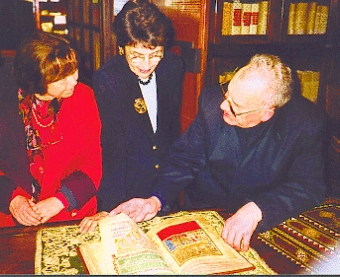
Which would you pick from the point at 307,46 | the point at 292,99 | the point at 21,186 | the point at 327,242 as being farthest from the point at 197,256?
the point at 307,46

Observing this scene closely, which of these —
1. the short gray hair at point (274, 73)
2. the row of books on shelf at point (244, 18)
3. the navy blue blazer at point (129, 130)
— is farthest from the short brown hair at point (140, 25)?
the row of books on shelf at point (244, 18)

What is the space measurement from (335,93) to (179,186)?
1.42 m

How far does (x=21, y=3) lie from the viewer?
15.4 ft

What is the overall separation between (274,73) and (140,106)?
0.83 metres

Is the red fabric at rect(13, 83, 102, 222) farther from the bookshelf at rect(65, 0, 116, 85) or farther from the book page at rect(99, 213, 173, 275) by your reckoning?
the book page at rect(99, 213, 173, 275)

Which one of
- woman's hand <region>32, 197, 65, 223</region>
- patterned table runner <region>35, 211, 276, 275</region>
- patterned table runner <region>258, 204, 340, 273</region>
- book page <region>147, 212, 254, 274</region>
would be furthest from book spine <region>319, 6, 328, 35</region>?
woman's hand <region>32, 197, 65, 223</region>

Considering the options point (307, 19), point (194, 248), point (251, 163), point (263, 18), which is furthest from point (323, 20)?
point (194, 248)

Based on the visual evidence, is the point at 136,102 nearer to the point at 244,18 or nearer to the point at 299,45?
the point at 244,18

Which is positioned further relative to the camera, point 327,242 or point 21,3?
point 21,3

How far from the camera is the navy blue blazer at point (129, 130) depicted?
2.15 meters

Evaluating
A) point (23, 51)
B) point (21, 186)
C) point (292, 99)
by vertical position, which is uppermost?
point (23, 51)

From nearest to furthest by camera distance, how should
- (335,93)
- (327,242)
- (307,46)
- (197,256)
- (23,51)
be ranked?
1. (197,256)
2. (327,242)
3. (23,51)
4. (335,93)
5. (307,46)

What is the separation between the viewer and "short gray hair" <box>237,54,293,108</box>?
63.8 inches

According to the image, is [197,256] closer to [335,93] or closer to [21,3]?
[335,93]
